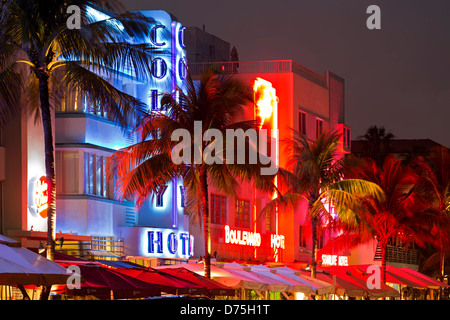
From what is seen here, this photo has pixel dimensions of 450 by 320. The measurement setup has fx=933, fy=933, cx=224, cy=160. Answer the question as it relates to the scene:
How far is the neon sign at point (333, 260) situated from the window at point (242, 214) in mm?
8534

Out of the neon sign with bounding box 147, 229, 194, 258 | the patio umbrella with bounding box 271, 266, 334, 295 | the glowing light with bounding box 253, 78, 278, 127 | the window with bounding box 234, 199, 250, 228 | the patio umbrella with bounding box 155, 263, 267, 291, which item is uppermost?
the glowing light with bounding box 253, 78, 278, 127

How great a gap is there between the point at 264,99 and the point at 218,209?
6.18 meters

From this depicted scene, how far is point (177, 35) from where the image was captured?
3678 centimetres

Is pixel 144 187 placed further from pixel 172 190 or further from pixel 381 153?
pixel 381 153

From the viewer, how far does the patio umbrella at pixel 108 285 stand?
23125mm

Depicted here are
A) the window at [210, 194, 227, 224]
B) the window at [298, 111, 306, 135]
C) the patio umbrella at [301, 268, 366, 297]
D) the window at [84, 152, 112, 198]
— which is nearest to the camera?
the window at [84, 152, 112, 198]

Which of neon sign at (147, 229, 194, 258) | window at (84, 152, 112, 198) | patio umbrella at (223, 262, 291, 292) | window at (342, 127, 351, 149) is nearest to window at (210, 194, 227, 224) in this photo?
neon sign at (147, 229, 194, 258)

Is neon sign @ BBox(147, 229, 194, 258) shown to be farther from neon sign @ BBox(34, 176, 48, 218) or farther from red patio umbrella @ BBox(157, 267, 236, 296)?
neon sign @ BBox(34, 176, 48, 218)

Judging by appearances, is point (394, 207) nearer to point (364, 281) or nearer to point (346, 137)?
point (364, 281)

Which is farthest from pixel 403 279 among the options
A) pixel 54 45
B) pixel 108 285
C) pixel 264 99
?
pixel 54 45

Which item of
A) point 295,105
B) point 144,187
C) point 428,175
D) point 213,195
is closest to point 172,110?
point 144,187

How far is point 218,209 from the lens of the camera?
43.6 m

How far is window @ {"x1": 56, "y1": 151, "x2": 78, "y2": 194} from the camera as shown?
3238 cm

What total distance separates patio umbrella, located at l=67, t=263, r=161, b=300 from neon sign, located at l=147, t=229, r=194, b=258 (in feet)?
34.6
